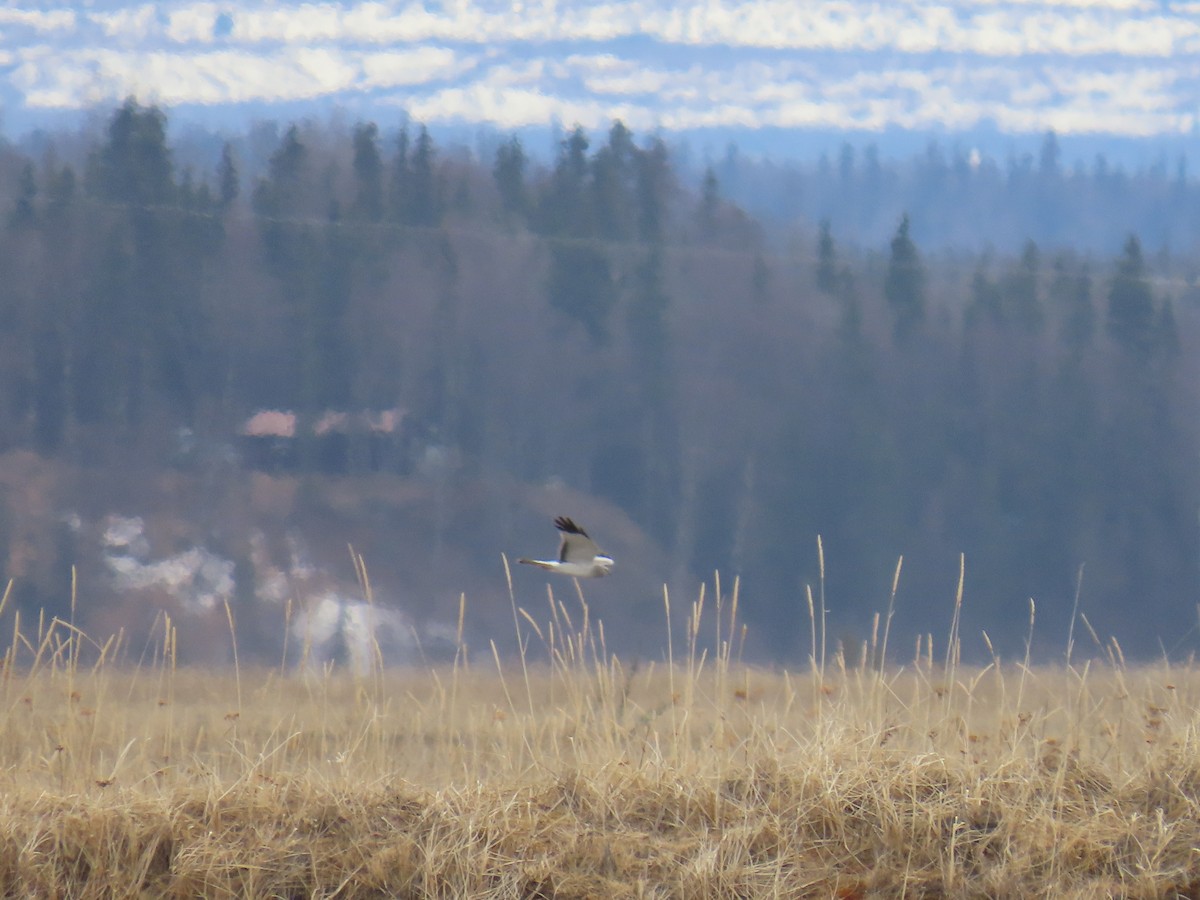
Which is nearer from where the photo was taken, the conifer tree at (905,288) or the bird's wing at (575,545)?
the bird's wing at (575,545)

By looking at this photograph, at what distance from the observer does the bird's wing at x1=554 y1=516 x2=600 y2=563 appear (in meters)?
4.88

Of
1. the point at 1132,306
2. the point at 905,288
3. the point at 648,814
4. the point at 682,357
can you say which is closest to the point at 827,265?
the point at 905,288

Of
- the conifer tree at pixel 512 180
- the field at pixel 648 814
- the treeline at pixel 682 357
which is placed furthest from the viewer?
the conifer tree at pixel 512 180

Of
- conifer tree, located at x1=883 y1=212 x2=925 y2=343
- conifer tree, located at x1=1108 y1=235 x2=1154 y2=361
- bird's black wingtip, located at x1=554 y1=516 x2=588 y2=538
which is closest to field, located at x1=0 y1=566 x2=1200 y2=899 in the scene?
bird's black wingtip, located at x1=554 y1=516 x2=588 y2=538

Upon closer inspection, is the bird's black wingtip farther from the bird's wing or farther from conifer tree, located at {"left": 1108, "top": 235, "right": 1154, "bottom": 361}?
conifer tree, located at {"left": 1108, "top": 235, "right": 1154, "bottom": 361}

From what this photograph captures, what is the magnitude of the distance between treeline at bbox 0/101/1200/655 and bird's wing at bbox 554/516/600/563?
983 cm

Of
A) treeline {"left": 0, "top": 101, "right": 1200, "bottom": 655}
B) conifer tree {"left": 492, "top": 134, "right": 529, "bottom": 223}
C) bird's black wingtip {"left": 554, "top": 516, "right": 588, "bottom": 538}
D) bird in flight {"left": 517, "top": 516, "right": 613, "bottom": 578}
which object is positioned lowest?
treeline {"left": 0, "top": 101, "right": 1200, "bottom": 655}

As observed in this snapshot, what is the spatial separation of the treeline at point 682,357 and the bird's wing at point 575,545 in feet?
32.2

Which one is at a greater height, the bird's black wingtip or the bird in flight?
the bird's black wingtip

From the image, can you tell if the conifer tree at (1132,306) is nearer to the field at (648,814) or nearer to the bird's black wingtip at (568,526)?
the field at (648,814)

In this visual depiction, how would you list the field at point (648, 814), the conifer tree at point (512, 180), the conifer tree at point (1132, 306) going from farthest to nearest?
the conifer tree at point (1132, 306) < the conifer tree at point (512, 180) < the field at point (648, 814)

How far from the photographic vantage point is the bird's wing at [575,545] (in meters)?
4.88

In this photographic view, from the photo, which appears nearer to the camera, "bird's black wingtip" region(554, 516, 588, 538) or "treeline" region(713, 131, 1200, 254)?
"bird's black wingtip" region(554, 516, 588, 538)

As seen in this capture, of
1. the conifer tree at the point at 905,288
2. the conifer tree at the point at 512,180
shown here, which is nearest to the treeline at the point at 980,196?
the conifer tree at the point at 905,288
